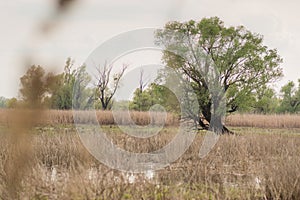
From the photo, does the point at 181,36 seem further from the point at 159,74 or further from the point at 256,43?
the point at 256,43

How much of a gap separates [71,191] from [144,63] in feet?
25.1

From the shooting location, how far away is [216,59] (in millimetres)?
12930

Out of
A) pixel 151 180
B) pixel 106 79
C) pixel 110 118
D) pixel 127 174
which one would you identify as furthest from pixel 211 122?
pixel 151 180

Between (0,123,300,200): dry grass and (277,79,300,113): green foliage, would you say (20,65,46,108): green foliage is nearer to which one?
(0,123,300,200): dry grass

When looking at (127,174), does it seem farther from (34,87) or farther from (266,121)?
(266,121)

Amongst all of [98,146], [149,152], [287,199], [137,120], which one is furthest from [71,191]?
[137,120]

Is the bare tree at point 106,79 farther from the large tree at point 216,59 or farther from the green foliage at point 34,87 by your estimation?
the green foliage at point 34,87

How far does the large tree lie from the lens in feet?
41.3

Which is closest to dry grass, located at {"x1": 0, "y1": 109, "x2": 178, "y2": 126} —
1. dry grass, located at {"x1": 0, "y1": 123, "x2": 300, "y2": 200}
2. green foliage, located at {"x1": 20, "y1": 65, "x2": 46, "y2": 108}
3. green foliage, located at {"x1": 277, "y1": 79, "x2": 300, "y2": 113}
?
dry grass, located at {"x1": 0, "y1": 123, "x2": 300, "y2": 200}

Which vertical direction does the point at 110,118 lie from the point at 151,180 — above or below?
above

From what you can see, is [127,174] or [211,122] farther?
[211,122]

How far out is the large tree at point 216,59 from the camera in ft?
41.3

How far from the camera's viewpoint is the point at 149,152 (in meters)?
8.76

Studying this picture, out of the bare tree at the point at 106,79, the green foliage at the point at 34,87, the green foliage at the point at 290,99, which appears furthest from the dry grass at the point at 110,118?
the green foliage at the point at 290,99
